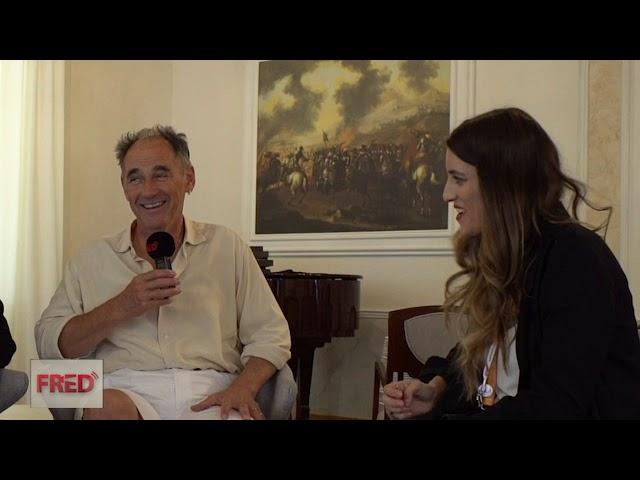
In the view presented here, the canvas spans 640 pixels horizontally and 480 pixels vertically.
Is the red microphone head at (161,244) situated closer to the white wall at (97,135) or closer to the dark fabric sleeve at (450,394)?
the dark fabric sleeve at (450,394)

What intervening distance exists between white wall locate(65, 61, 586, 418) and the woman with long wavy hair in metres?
3.11

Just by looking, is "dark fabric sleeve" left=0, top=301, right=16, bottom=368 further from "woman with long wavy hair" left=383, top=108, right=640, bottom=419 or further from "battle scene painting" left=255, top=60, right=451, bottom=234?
"battle scene painting" left=255, top=60, right=451, bottom=234

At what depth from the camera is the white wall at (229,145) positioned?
4.73 meters

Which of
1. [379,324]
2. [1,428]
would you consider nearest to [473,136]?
[1,428]

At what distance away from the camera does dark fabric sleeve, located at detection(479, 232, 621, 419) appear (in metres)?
1.42

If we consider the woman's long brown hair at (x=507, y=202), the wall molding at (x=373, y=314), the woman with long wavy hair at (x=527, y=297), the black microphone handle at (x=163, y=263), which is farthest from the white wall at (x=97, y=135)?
the woman's long brown hair at (x=507, y=202)

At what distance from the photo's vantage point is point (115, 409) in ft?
6.71

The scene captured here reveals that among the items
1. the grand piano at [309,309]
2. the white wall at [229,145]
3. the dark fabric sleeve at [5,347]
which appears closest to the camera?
the dark fabric sleeve at [5,347]

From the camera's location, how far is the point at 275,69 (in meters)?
5.88

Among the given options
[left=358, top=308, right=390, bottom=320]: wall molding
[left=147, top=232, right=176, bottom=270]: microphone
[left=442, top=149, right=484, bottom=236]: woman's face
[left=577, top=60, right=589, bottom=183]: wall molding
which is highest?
[left=577, top=60, right=589, bottom=183]: wall molding

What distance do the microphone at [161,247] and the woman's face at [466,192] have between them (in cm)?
86

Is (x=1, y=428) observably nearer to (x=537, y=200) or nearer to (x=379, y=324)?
(x=537, y=200)

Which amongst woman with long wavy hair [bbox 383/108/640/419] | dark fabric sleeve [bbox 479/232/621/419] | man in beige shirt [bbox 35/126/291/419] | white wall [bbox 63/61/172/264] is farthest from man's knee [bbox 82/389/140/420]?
white wall [bbox 63/61/172/264]

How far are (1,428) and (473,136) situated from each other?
4.01 feet
